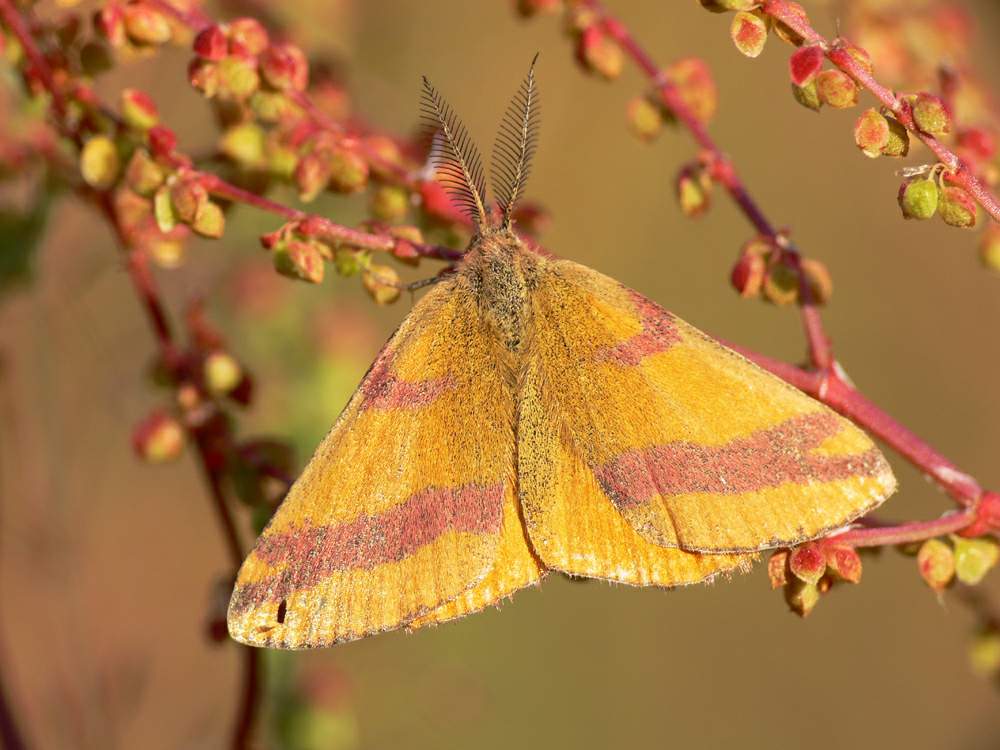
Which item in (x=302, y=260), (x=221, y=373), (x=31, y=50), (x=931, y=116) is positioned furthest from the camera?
(x=221, y=373)

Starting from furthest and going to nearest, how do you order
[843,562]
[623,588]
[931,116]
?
[623,588] → [843,562] → [931,116]

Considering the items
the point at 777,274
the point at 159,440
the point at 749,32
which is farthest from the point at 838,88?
the point at 159,440

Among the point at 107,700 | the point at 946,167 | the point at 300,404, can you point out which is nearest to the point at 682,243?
the point at 300,404

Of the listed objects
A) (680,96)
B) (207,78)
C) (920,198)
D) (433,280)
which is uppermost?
(920,198)

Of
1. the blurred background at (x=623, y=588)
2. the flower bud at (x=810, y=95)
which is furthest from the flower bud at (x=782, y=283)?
the blurred background at (x=623, y=588)

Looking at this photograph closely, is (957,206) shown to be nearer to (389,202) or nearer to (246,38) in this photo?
(389,202)

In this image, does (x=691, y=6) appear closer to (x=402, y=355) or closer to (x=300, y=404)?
(x=300, y=404)

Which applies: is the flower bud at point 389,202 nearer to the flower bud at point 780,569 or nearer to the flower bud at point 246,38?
the flower bud at point 246,38
